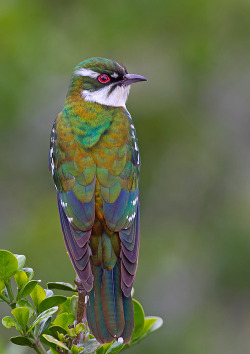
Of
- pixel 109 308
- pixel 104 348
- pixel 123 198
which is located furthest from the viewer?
pixel 123 198

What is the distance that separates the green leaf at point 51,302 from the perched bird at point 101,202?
261mm

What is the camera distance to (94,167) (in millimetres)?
3445

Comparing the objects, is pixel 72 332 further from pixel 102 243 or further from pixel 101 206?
pixel 101 206

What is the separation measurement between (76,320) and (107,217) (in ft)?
2.63

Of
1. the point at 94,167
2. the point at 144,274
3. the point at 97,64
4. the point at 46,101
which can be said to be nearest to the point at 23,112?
the point at 46,101

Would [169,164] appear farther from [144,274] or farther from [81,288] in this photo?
[81,288]

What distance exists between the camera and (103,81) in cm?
425

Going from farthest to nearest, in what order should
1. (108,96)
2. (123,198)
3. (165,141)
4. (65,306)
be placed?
(165,141), (108,96), (123,198), (65,306)

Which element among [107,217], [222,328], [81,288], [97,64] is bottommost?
[222,328]

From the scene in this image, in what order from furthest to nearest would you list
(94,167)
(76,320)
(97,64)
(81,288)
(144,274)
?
(144,274) < (97,64) < (94,167) < (81,288) < (76,320)

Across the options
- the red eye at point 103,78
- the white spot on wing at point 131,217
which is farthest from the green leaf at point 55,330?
the red eye at point 103,78

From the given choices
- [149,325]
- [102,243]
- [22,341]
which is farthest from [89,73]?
[22,341]

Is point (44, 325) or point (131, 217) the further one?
point (131, 217)

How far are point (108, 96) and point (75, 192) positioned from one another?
3.08 ft
